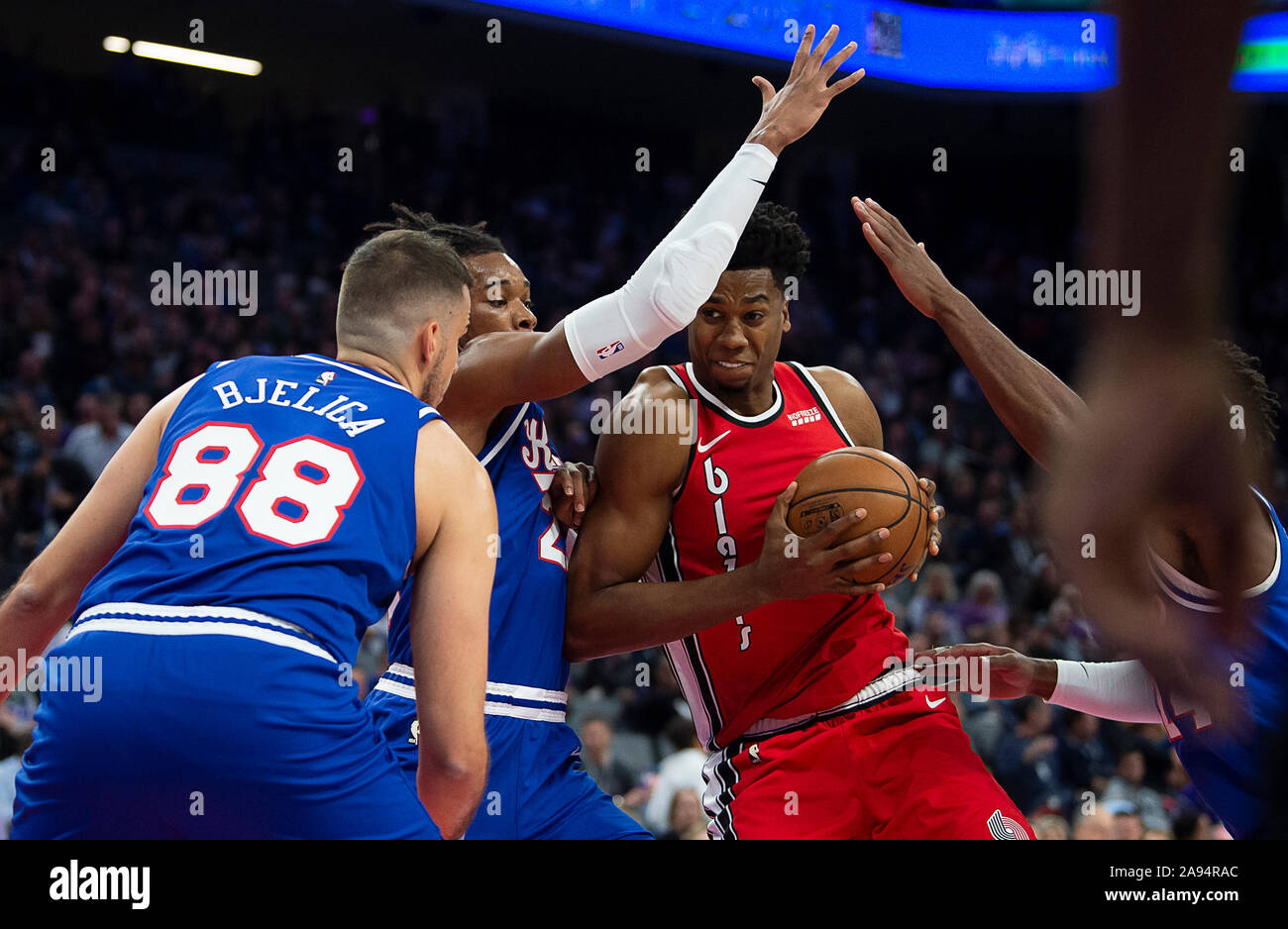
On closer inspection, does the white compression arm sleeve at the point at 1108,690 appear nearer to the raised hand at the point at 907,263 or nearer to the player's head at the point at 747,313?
the player's head at the point at 747,313

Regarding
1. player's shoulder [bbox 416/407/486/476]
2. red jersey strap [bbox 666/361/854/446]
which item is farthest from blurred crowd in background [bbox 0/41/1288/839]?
player's shoulder [bbox 416/407/486/476]

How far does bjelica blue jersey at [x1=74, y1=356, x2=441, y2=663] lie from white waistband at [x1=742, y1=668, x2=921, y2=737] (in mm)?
1435

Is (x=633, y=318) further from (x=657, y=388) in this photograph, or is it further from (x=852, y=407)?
(x=852, y=407)

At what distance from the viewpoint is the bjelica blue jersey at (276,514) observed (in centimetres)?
227

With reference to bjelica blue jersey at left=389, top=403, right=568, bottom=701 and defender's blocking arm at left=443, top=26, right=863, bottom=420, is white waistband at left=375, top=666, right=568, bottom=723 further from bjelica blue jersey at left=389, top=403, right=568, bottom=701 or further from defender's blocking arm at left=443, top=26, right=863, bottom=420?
defender's blocking arm at left=443, top=26, right=863, bottom=420

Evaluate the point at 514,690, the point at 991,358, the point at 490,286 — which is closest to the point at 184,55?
the point at 490,286

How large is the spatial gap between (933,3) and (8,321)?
10.8m

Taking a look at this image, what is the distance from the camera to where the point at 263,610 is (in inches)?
88.6

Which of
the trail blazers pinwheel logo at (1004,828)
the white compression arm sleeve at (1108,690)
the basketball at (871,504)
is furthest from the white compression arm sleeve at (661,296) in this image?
the white compression arm sleeve at (1108,690)

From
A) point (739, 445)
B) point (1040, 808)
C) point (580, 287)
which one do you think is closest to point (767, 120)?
point (739, 445)

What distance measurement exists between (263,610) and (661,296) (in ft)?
4.83

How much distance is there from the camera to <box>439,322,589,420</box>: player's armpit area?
3.31m

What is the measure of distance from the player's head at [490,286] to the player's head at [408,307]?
0.87 meters

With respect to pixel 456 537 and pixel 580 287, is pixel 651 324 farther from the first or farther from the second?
pixel 580 287
